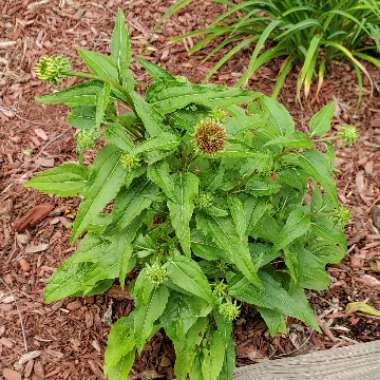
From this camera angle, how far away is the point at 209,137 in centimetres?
189

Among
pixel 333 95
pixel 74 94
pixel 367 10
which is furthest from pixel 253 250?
pixel 367 10

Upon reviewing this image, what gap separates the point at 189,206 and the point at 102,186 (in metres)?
0.29

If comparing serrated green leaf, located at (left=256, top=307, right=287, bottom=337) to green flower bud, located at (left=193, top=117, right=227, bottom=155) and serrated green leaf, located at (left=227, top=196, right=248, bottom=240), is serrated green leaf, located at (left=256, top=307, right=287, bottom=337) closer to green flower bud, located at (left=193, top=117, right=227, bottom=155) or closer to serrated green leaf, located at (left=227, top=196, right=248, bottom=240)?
serrated green leaf, located at (left=227, top=196, right=248, bottom=240)

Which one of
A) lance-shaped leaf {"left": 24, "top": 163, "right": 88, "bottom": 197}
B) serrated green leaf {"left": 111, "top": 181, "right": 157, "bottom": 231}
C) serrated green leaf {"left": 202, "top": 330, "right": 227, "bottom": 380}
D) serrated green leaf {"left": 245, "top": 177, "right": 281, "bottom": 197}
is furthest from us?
serrated green leaf {"left": 202, "top": 330, "right": 227, "bottom": 380}

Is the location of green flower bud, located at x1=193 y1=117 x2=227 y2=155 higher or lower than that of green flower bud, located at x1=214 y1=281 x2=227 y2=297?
higher

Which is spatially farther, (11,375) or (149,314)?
(11,375)

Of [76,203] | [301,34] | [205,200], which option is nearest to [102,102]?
[205,200]

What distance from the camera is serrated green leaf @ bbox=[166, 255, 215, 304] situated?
2.16 m

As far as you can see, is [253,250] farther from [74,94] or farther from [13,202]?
[13,202]

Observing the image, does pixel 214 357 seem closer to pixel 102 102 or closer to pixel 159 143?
pixel 159 143

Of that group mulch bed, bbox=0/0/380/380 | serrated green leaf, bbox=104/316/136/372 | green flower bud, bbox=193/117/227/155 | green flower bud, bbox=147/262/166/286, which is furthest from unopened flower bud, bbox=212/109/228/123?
mulch bed, bbox=0/0/380/380

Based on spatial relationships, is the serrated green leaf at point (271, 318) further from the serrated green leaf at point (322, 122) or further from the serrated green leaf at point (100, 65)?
the serrated green leaf at point (100, 65)

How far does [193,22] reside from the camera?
13.1 ft

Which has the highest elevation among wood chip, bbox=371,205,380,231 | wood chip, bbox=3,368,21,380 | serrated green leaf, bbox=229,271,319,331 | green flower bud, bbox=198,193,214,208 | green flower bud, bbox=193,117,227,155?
green flower bud, bbox=193,117,227,155
